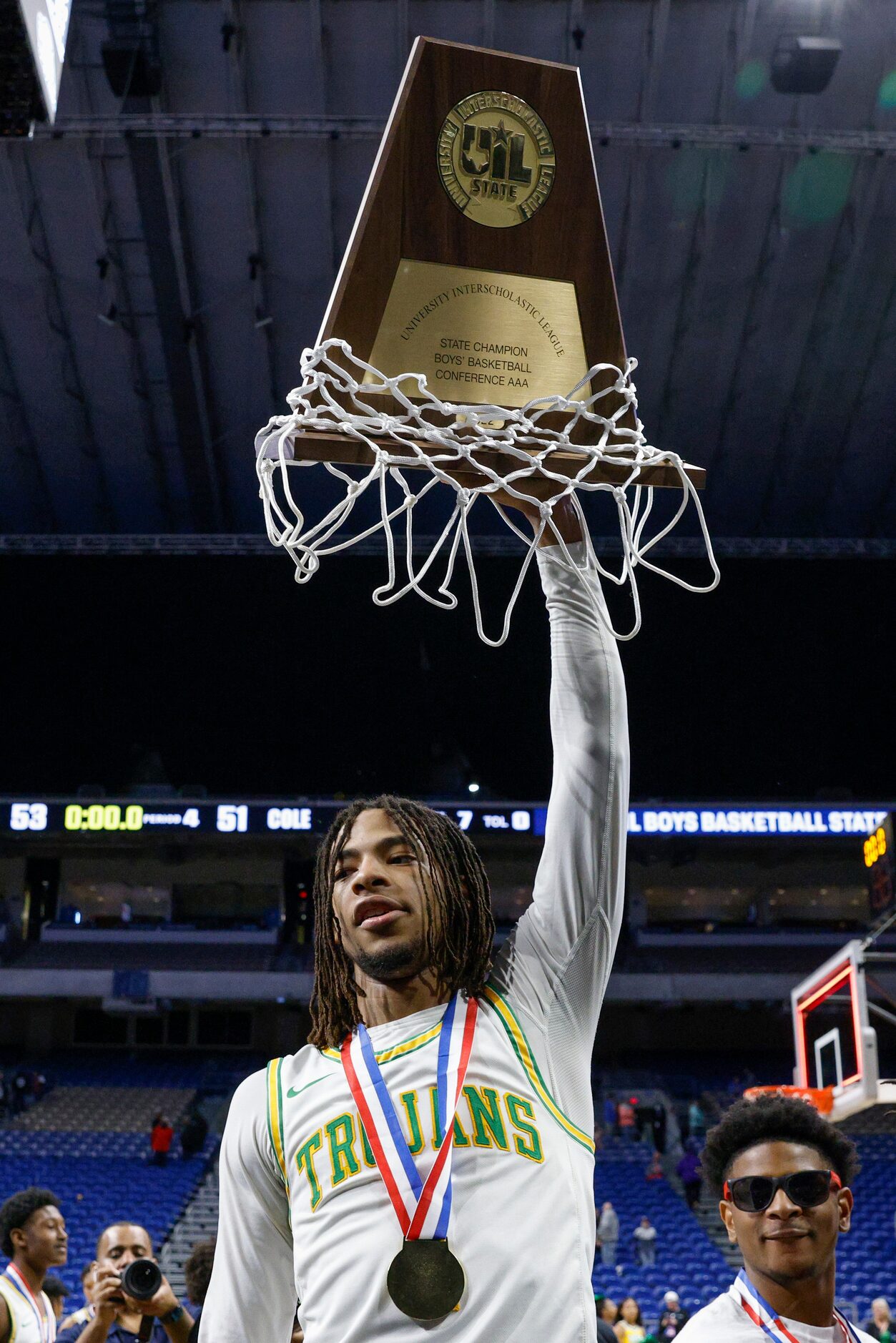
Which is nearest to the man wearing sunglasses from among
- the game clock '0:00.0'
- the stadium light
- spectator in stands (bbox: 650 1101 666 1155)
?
the stadium light

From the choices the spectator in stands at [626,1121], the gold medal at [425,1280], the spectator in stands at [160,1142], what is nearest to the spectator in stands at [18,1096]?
the spectator in stands at [160,1142]

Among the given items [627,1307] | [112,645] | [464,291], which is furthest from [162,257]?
[464,291]

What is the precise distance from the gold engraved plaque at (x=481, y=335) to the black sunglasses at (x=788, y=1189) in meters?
1.51

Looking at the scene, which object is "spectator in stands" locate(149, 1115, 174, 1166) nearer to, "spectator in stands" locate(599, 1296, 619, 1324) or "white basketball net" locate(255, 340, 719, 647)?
"spectator in stands" locate(599, 1296, 619, 1324)

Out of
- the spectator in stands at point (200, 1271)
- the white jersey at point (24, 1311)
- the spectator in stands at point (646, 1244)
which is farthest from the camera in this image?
the spectator in stands at point (646, 1244)

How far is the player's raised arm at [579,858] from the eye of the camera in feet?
6.68

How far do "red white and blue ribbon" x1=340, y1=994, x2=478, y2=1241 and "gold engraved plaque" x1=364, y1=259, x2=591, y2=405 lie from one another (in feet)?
3.59

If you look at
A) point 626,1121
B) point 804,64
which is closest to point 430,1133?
point 804,64

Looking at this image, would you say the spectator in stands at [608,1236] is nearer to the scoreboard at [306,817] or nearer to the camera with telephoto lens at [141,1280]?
the scoreboard at [306,817]

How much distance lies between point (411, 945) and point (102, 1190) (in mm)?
14494

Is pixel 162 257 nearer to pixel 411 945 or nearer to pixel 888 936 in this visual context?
pixel 888 936

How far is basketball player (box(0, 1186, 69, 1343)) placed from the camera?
4.23 m

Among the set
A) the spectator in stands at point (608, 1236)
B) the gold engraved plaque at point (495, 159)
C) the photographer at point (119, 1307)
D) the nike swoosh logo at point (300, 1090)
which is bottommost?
the spectator in stands at point (608, 1236)

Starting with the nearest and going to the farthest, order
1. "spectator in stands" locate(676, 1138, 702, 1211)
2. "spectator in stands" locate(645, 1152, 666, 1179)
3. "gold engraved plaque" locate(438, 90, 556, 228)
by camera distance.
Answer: "gold engraved plaque" locate(438, 90, 556, 228)
"spectator in stands" locate(676, 1138, 702, 1211)
"spectator in stands" locate(645, 1152, 666, 1179)
